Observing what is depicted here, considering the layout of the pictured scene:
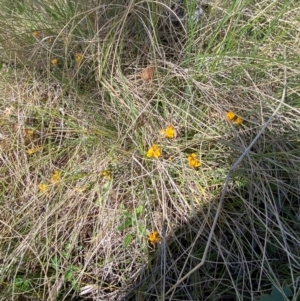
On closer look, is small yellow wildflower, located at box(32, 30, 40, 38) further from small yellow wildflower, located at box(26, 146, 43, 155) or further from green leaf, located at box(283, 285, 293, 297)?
green leaf, located at box(283, 285, 293, 297)

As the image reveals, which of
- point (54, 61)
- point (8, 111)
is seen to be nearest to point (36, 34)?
point (54, 61)

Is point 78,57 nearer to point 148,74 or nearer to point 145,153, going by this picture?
point 148,74

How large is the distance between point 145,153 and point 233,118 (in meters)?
0.29

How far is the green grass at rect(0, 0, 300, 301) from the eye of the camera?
1.19 meters

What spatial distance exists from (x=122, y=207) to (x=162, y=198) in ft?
0.42

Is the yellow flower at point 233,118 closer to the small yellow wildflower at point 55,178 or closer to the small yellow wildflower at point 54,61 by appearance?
the small yellow wildflower at point 55,178

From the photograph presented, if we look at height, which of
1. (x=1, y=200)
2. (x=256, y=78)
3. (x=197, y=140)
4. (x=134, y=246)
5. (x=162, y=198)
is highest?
(x=256, y=78)

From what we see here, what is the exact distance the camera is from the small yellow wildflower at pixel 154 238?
1.21 metres

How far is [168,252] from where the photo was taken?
120 centimetres

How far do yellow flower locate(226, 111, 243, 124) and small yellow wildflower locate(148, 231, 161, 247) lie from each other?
40 cm

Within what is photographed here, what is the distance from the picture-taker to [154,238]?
1205 mm

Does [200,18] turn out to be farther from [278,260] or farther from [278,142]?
[278,260]

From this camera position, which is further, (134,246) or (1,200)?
(1,200)

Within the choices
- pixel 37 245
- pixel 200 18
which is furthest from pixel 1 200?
pixel 200 18
